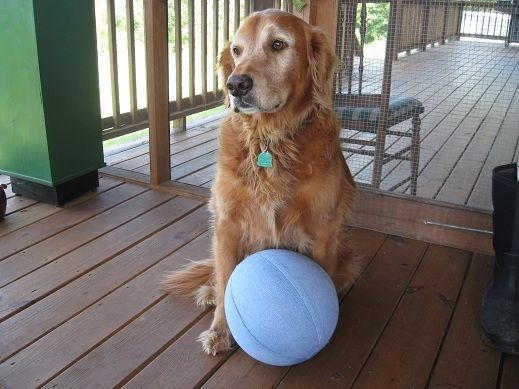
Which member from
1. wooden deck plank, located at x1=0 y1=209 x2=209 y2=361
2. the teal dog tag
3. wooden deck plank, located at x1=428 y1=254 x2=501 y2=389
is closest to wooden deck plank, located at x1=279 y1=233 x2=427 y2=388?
wooden deck plank, located at x1=428 y1=254 x2=501 y2=389

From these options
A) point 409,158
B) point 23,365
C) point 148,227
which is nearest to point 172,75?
point 148,227

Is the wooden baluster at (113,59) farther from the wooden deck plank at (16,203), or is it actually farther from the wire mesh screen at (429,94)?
the wire mesh screen at (429,94)

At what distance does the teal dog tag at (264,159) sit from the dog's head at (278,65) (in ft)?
0.53

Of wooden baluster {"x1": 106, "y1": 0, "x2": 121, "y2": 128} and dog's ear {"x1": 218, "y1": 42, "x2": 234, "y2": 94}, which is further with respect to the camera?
wooden baluster {"x1": 106, "y1": 0, "x2": 121, "y2": 128}

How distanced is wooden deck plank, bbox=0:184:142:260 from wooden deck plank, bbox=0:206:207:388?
50 centimetres

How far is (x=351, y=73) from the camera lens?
2.56 m

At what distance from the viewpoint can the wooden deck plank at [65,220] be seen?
2.41 meters

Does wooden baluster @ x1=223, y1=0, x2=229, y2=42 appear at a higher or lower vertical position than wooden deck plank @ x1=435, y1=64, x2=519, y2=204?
higher

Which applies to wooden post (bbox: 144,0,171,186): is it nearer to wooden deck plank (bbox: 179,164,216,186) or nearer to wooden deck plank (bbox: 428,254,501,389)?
wooden deck plank (bbox: 179,164,216,186)

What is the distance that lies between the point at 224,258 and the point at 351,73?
1.26 metres

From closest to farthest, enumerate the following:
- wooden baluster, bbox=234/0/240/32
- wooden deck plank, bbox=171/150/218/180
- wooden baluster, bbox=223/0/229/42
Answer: wooden deck plank, bbox=171/150/218/180 < wooden baluster, bbox=223/0/229/42 < wooden baluster, bbox=234/0/240/32

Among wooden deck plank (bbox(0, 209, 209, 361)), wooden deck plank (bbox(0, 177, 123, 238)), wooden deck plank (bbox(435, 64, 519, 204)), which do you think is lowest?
wooden deck plank (bbox(0, 209, 209, 361))

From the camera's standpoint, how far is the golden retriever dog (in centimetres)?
167

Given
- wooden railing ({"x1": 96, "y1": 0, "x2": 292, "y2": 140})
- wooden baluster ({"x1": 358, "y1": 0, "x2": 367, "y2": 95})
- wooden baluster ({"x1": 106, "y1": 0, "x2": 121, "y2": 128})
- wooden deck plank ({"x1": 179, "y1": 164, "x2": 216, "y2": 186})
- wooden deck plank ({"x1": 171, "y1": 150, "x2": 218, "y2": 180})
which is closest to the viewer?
wooden baluster ({"x1": 358, "y1": 0, "x2": 367, "y2": 95})
